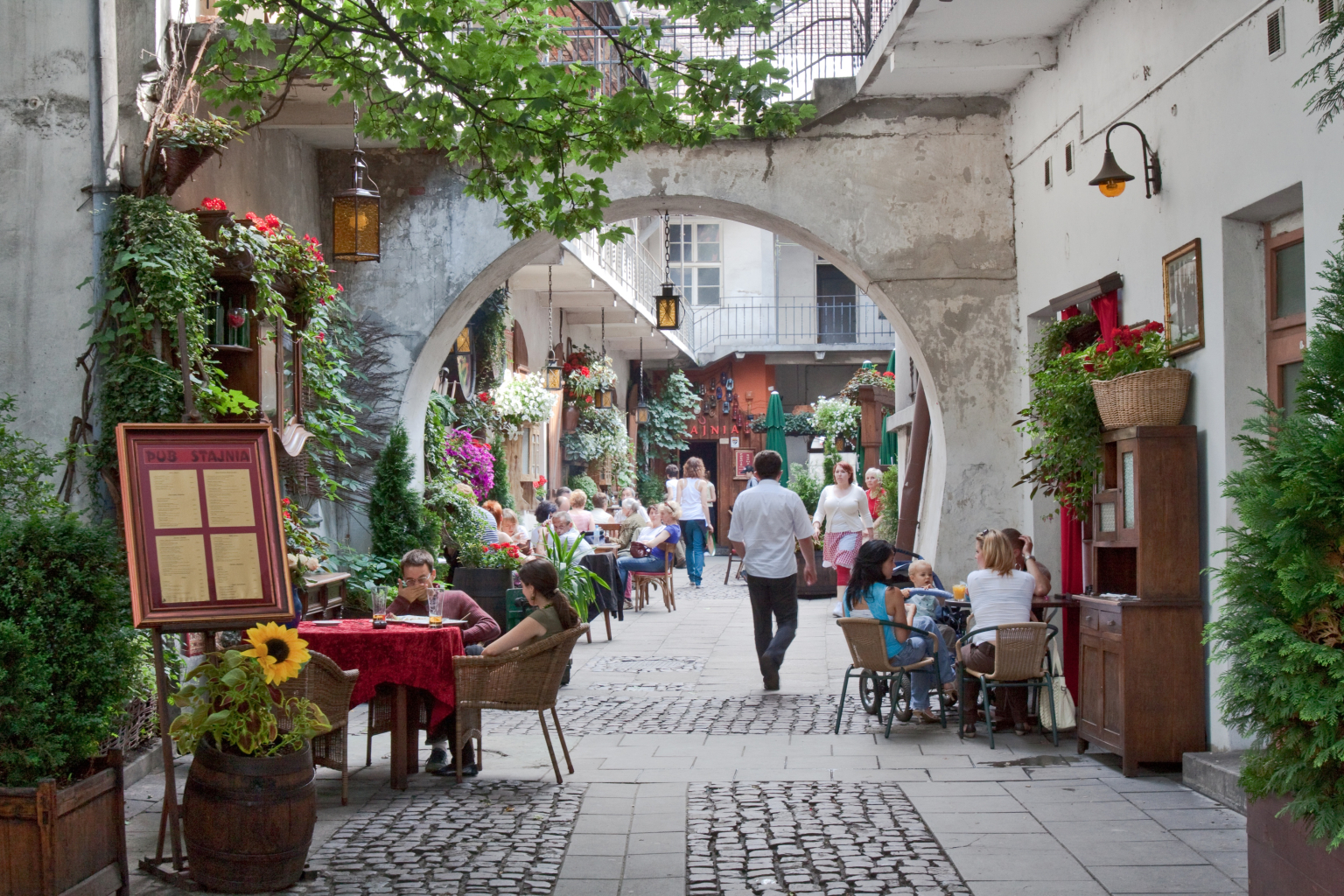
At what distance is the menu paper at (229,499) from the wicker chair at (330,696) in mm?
678

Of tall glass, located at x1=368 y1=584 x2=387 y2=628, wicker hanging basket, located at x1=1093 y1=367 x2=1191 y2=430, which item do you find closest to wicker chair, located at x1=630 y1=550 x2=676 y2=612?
tall glass, located at x1=368 y1=584 x2=387 y2=628

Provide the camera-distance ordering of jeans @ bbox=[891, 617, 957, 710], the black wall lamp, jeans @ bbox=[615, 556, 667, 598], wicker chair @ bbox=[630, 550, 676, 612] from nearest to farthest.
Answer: the black wall lamp < jeans @ bbox=[891, 617, 957, 710] < jeans @ bbox=[615, 556, 667, 598] < wicker chair @ bbox=[630, 550, 676, 612]

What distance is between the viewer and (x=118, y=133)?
270 inches

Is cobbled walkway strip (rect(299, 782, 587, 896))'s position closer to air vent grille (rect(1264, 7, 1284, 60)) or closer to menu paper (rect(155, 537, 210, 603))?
menu paper (rect(155, 537, 210, 603))

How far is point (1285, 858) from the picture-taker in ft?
11.8

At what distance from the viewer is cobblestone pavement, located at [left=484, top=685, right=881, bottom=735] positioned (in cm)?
755

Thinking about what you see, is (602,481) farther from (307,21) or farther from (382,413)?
(307,21)

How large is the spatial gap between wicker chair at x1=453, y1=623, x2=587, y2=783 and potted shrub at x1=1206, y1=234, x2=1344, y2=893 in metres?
3.25

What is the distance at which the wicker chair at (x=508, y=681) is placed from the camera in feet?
20.0

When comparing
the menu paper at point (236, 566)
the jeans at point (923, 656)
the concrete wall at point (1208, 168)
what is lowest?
the jeans at point (923, 656)

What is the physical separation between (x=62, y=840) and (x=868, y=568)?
507cm

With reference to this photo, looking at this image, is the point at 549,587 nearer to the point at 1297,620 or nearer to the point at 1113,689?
the point at 1113,689

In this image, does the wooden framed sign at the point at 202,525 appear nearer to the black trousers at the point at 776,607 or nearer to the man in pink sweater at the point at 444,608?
the man in pink sweater at the point at 444,608

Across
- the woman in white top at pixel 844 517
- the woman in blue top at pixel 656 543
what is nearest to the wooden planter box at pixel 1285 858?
the woman in white top at pixel 844 517
